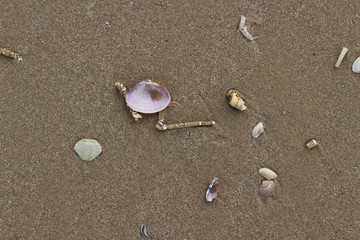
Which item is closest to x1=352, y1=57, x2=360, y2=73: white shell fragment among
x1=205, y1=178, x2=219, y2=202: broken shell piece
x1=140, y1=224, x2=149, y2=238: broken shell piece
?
x1=205, y1=178, x2=219, y2=202: broken shell piece

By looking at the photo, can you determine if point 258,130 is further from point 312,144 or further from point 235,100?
point 312,144

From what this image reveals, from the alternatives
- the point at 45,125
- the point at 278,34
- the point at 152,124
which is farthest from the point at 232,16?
the point at 45,125

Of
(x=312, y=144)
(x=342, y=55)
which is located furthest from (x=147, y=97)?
(x=342, y=55)

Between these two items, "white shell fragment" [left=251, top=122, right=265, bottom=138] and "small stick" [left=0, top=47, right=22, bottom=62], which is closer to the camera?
"small stick" [left=0, top=47, right=22, bottom=62]

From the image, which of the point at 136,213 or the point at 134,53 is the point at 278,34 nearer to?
the point at 134,53

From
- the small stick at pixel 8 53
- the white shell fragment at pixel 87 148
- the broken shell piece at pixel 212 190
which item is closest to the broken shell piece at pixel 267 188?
the broken shell piece at pixel 212 190

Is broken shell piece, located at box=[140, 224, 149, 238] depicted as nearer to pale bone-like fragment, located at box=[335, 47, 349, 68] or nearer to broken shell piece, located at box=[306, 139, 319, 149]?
broken shell piece, located at box=[306, 139, 319, 149]

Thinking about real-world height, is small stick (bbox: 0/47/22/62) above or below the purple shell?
above
